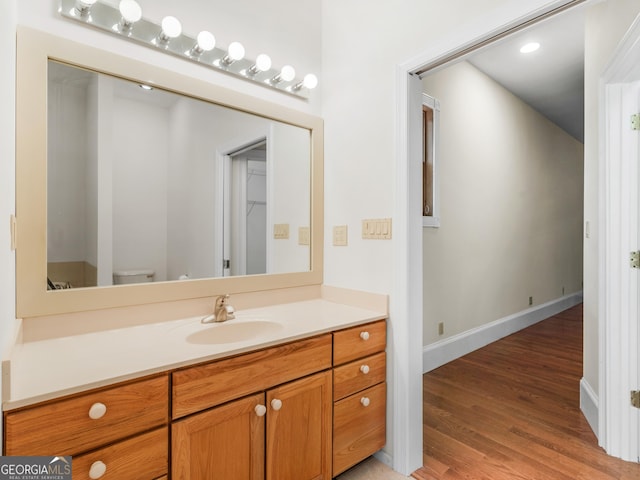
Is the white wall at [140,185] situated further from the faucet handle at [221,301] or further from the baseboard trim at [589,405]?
the baseboard trim at [589,405]

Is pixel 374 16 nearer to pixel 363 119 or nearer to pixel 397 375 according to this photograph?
pixel 363 119

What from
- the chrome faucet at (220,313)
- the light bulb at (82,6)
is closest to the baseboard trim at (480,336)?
the chrome faucet at (220,313)

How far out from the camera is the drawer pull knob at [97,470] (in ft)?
3.00

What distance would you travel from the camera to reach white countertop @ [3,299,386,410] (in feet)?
2.92

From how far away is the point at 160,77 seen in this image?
1.51 meters

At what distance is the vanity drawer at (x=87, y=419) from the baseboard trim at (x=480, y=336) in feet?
7.38

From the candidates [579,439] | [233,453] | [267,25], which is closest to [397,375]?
[233,453]

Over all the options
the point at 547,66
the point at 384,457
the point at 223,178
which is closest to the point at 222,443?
the point at 384,457

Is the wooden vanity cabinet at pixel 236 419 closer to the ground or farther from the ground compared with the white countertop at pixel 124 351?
closer to the ground

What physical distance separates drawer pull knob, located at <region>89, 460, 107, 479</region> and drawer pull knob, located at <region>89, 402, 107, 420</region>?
4.8 inches

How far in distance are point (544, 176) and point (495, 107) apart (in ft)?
4.96

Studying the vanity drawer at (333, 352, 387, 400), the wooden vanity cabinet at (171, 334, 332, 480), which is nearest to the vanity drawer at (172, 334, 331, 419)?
the wooden vanity cabinet at (171, 334, 332, 480)

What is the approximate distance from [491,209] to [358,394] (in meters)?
2.67

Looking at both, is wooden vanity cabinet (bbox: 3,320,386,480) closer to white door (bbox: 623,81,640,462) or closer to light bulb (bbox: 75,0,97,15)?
white door (bbox: 623,81,640,462)
